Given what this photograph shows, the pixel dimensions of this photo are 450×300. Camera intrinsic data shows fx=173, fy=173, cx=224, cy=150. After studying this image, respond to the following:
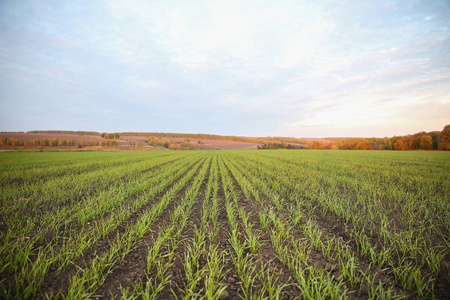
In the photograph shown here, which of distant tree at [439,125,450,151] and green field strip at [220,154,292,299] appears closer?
green field strip at [220,154,292,299]

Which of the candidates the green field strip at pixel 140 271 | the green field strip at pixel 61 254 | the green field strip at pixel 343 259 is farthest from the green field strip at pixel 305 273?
the green field strip at pixel 61 254

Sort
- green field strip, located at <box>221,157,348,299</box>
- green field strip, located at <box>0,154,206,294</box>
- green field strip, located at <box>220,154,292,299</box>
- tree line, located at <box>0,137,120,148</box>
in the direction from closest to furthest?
green field strip, located at <box>221,157,348,299</box> < green field strip, located at <box>220,154,292,299</box> < green field strip, located at <box>0,154,206,294</box> < tree line, located at <box>0,137,120,148</box>

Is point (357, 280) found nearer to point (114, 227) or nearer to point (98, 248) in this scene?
point (98, 248)

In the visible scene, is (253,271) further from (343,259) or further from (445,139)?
(445,139)

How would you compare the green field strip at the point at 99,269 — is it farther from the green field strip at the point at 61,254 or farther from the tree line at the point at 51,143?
the tree line at the point at 51,143

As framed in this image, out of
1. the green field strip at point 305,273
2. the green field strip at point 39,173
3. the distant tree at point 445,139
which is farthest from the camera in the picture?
the distant tree at point 445,139

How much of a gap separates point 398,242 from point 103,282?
17.2 feet

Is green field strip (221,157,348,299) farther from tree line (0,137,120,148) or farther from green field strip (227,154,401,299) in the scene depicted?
tree line (0,137,120,148)

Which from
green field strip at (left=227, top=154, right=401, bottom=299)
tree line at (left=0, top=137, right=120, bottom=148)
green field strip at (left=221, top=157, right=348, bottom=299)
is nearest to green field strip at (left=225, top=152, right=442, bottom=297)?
green field strip at (left=227, top=154, right=401, bottom=299)

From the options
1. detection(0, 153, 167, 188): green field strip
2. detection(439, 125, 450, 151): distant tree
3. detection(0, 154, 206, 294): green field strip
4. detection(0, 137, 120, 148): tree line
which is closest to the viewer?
detection(0, 154, 206, 294): green field strip

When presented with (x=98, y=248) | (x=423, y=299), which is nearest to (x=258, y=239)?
(x=423, y=299)

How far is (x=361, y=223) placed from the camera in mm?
4520

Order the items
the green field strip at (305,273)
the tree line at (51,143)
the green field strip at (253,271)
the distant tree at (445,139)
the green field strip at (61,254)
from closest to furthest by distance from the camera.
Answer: the green field strip at (305,273)
the green field strip at (253,271)
the green field strip at (61,254)
the tree line at (51,143)
the distant tree at (445,139)

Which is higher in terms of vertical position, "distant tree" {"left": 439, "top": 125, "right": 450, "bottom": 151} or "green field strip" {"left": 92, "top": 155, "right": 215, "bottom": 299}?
"distant tree" {"left": 439, "top": 125, "right": 450, "bottom": 151}
